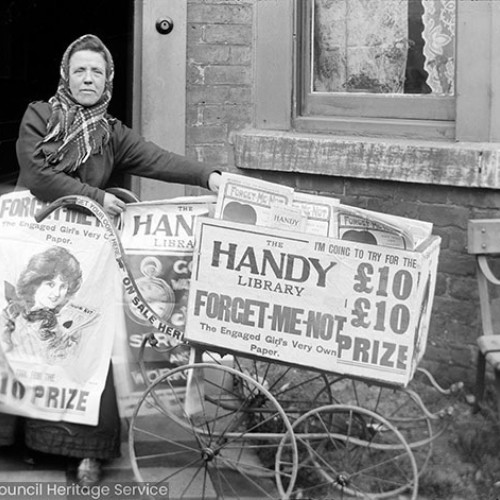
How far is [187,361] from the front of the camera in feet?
12.7

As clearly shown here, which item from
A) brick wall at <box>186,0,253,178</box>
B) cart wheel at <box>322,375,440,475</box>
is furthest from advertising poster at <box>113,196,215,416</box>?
brick wall at <box>186,0,253,178</box>

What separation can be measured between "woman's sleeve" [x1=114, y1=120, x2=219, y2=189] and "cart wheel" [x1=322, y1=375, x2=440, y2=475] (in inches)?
44.0

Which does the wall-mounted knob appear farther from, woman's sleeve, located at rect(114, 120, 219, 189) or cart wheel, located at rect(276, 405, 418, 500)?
cart wheel, located at rect(276, 405, 418, 500)

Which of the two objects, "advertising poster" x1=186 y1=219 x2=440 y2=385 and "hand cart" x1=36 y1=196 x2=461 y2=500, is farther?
"hand cart" x1=36 y1=196 x2=461 y2=500

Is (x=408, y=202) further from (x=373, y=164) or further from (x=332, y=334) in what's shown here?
(x=332, y=334)

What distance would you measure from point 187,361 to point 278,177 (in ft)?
5.52

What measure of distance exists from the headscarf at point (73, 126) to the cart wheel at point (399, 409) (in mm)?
1421

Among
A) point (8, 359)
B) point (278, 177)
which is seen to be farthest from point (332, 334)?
point (278, 177)

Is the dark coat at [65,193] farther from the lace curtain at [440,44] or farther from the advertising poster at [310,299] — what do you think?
the lace curtain at [440,44]

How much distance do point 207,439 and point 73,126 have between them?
138cm

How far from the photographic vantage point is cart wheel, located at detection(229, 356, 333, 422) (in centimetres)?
401

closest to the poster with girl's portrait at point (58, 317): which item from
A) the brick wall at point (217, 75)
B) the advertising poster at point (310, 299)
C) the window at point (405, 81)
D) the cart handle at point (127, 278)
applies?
the cart handle at point (127, 278)

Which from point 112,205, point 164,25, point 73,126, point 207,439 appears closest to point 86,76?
point 73,126

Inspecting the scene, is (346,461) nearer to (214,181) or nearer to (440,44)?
(214,181)
